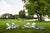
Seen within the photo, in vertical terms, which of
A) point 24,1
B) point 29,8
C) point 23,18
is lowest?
point 23,18

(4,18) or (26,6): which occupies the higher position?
(26,6)

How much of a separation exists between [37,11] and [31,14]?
2649mm

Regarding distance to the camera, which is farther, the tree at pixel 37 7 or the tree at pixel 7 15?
the tree at pixel 7 15

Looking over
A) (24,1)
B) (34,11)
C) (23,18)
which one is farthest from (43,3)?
(23,18)

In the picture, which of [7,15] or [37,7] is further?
[7,15]

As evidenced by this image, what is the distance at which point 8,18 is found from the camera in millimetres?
45344

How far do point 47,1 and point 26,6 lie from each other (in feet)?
21.6

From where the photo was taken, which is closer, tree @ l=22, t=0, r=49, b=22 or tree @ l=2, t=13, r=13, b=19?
tree @ l=22, t=0, r=49, b=22

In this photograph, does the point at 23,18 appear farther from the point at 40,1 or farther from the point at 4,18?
the point at 40,1

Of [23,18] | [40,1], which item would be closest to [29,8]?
[40,1]

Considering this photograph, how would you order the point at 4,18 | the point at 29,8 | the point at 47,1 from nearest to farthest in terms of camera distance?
the point at 47,1, the point at 29,8, the point at 4,18

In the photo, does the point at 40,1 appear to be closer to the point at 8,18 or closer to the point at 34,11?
the point at 34,11

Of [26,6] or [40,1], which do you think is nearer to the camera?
[40,1]

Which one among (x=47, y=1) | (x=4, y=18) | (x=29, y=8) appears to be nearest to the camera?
(x=47, y=1)
